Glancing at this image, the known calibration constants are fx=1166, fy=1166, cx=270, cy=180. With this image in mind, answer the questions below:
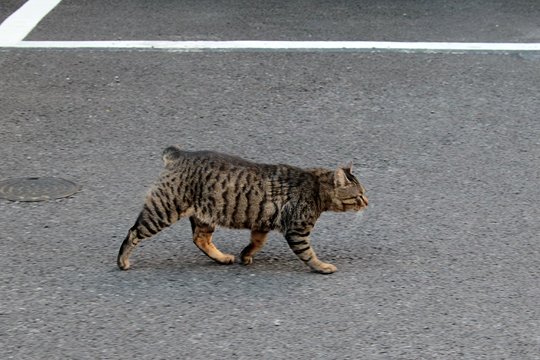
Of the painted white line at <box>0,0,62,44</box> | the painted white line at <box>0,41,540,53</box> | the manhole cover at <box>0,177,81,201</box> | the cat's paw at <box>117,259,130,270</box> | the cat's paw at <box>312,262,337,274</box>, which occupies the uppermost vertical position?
the painted white line at <box>0,0,62,44</box>

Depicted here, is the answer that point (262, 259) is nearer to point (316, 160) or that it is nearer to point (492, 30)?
point (316, 160)

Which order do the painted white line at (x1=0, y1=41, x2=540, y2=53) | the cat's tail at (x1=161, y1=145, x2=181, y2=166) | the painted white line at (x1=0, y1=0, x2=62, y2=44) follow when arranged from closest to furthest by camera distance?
the cat's tail at (x1=161, y1=145, x2=181, y2=166), the painted white line at (x1=0, y1=41, x2=540, y2=53), the painted white line at (x1=0, y1=0, x2=62, y2=44)

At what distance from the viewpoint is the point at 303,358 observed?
18.9 ft

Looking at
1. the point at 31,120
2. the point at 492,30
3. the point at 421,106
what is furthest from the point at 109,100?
the point at 492,30

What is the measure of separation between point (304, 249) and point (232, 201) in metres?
0.50

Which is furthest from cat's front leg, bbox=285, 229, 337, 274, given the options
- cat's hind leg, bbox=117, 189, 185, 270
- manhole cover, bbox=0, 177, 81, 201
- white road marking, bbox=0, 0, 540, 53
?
white road marking, bbox=0, 0, 540, 53

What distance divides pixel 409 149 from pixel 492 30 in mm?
3433

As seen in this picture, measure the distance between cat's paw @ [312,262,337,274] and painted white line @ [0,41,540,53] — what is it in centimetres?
456

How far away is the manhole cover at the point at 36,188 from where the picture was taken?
7.80 m

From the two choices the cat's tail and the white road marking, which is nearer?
the cat's tail

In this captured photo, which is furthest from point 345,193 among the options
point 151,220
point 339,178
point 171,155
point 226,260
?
point 151,220

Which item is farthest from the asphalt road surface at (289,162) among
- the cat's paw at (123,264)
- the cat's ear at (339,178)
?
the cat's ear at (339,178)

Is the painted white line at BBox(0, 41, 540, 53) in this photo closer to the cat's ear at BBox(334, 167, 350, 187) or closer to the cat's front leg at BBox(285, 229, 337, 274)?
the cat's ear at BBox(334, 167, 350, 187)

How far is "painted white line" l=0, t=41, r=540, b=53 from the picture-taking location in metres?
11.0
